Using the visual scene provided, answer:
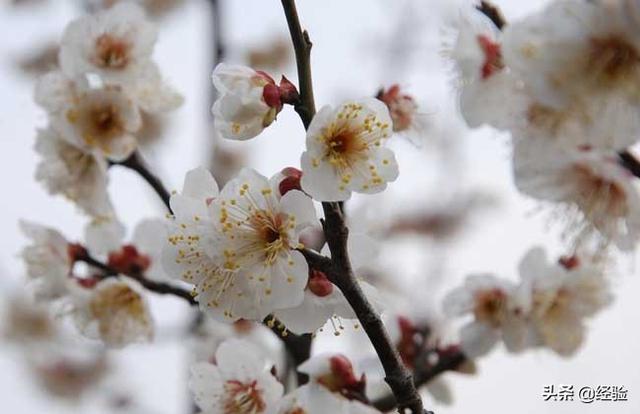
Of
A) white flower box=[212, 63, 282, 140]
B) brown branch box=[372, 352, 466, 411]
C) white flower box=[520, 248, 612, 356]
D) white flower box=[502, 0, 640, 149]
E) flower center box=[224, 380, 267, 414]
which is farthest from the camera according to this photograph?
brown branch box=[372, 352, 466, 411]

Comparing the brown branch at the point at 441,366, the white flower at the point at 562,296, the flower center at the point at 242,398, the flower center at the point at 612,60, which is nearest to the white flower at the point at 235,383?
the flower center at the point at 242,398

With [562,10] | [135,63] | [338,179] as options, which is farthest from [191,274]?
[135,63]

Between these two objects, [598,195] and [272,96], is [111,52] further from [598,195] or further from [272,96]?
[598,195]

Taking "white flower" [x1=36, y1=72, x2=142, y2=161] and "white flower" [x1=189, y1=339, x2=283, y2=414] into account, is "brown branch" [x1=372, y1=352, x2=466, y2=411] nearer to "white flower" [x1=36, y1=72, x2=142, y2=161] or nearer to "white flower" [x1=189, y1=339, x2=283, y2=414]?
"white flower" [x1=189, y1=339, x2=283, y2=414]

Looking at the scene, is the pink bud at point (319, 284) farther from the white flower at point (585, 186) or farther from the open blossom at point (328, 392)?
the white flower at point (585, 186)

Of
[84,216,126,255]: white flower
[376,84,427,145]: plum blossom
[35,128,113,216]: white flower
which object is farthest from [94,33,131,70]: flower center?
[376,84,427,145]: plum blossom

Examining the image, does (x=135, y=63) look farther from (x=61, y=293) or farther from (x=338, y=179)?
(x=338, y=179)
